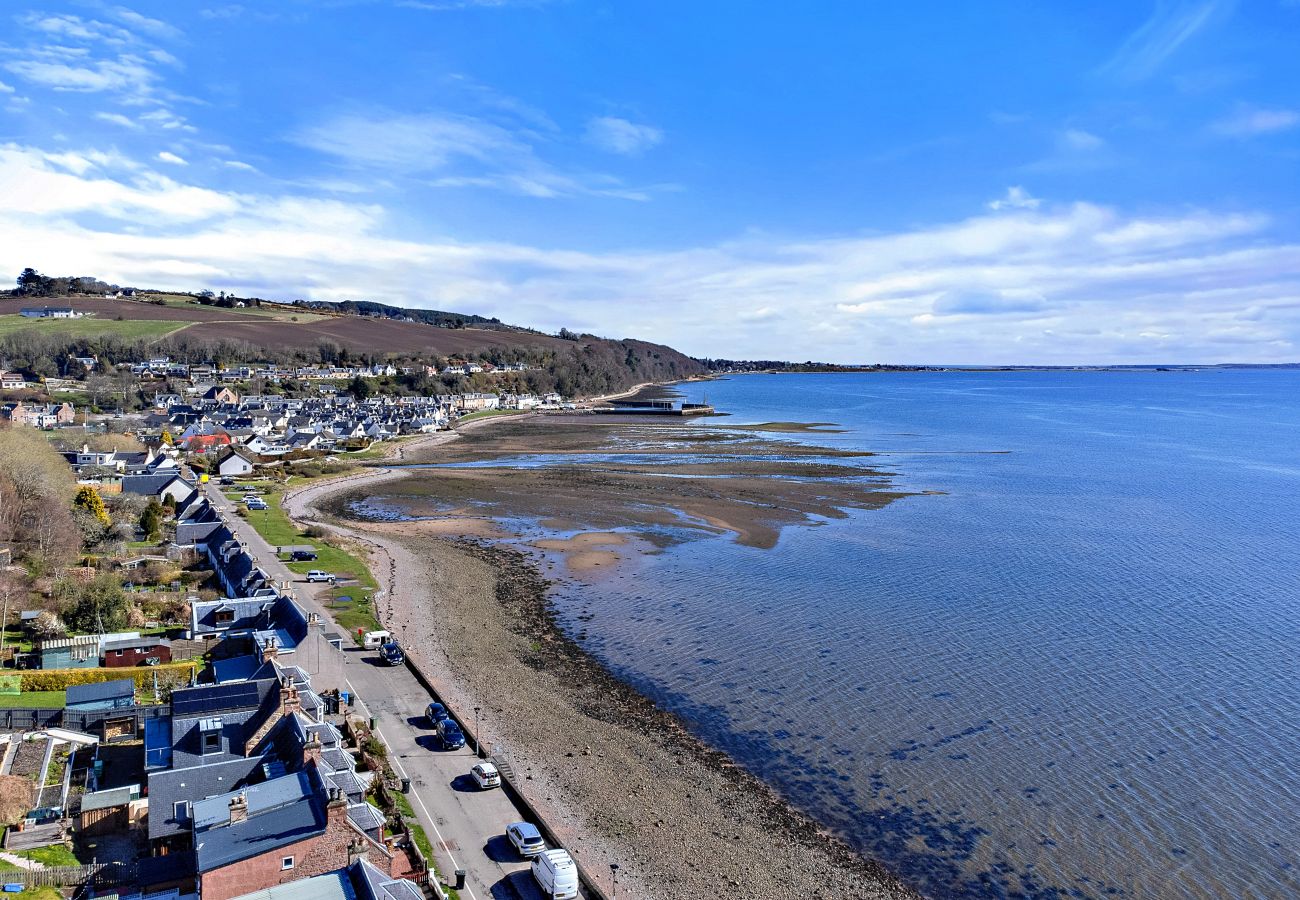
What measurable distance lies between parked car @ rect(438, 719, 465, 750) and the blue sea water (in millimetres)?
9139

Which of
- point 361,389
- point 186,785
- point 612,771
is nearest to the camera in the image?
point 186,785

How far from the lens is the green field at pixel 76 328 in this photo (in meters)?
178

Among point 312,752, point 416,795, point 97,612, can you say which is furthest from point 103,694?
point 416,795

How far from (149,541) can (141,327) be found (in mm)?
176681

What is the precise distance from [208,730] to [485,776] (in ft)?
27.2

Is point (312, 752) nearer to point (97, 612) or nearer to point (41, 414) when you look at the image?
point (97, 612)

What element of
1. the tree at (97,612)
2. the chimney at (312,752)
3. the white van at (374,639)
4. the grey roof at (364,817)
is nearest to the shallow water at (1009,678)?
the white van at (374,639)

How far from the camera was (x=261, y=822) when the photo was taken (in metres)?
19.0

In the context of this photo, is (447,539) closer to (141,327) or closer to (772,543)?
(772,543)

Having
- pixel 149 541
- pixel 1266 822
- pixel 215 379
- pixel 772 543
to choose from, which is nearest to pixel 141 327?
pixel 215 379

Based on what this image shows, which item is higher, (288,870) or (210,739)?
(288,870)

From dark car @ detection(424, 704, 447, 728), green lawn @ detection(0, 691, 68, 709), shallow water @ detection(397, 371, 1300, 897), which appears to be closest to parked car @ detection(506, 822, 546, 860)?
dark car @ detection(424, 704, 447, 728)

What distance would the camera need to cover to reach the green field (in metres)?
178

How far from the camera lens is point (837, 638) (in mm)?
40438
